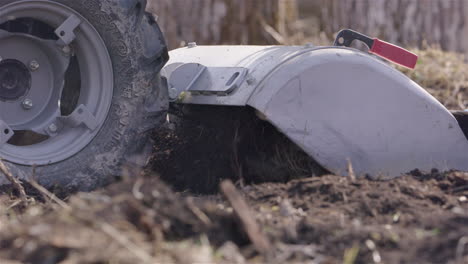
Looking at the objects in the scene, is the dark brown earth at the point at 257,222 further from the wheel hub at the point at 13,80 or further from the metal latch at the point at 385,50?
the metal latch at the point at 385,50

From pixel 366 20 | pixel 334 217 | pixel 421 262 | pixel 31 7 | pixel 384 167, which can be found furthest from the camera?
pixel 366 20

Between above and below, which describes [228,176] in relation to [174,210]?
below

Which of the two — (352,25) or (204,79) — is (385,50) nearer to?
(204,79)

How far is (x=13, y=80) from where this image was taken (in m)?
3.46

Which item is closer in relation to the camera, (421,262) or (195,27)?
(421,262)

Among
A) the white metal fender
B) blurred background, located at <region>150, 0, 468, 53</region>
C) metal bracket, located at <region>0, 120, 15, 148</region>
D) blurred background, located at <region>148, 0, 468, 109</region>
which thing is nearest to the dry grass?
blurred background, located at <region>148, 0, 468, 109</region>

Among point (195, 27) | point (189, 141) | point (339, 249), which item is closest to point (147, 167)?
Result: point (189, 141)

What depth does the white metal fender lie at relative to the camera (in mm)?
3475

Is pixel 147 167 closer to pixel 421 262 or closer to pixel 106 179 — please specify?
pixel 106 179

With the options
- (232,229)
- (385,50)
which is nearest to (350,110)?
(385,50)

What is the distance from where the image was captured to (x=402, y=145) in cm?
368

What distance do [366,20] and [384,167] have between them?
4983 mm

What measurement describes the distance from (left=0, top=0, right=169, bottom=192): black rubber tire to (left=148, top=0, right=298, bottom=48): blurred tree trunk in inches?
160

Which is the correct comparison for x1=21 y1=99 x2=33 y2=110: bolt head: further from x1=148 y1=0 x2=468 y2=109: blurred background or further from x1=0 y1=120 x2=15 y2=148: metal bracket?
x1=148 y1=0 x2=468 y2=109: blurred background
